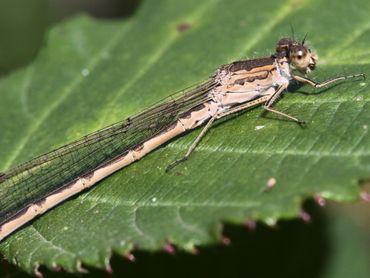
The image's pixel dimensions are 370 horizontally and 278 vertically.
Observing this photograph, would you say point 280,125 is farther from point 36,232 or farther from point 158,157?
point 36,232

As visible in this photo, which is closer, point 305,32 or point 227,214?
point 227,214

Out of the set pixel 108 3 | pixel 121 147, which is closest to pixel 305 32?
pixel 121 147

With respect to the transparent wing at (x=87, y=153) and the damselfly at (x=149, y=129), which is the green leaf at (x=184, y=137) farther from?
the transparent wing at (x=87, y=153)

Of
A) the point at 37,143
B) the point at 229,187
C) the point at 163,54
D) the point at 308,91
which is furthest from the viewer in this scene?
the point at 163,54

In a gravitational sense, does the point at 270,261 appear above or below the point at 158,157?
below

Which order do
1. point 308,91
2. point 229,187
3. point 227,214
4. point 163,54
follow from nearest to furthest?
point 227,214, point 229,187, point 308,91, point 163,54

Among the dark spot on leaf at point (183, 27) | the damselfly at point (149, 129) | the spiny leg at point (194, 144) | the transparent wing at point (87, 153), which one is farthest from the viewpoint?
the dark spot on leaf at point (183, 27)

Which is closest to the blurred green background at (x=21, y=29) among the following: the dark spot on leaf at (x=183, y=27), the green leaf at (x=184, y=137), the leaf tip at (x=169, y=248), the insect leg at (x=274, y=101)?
the green leaf at (x=184, y=137)

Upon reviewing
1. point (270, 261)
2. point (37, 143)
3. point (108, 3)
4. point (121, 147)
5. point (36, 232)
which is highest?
point (108, 3)
